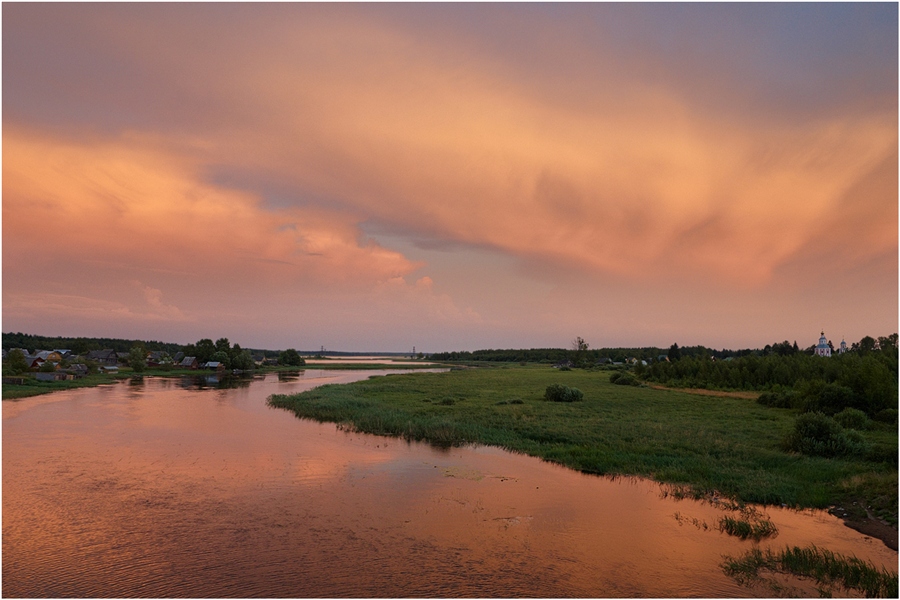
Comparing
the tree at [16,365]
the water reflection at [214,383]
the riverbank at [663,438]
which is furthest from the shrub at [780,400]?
the tree at [16,365]

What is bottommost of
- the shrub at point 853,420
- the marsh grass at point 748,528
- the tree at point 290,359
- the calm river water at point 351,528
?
the tree at point 290,359

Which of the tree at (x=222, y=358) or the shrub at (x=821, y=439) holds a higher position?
the shrub at (x=821, y=439)

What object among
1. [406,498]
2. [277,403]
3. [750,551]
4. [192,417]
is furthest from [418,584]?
[277,403]

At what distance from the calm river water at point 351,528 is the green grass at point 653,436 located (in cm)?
192

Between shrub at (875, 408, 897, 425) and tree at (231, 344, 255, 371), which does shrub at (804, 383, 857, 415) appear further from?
tree at (231, 344, 255, 371)

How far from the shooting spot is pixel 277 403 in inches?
1880

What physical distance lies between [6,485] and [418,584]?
1695 cm

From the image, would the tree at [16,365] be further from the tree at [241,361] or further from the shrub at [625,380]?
the shrub at [625,380]

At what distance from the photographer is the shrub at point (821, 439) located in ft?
74.6

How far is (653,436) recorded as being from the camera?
27.1 metres

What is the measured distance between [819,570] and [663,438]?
583 inches

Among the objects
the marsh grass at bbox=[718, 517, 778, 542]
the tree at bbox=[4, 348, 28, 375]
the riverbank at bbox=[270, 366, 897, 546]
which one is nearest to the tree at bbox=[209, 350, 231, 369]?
the tree at bbox=[4, 348, 28, 375]

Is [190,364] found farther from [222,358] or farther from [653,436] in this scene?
[653,436]

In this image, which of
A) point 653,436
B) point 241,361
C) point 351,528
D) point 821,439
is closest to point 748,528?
point 351,528
